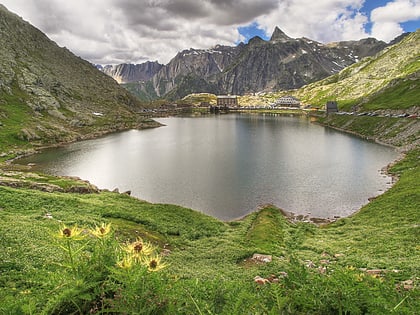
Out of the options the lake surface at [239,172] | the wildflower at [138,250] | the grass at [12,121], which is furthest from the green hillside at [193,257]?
the grass at [12,121]

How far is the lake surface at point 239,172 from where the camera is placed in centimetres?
4903

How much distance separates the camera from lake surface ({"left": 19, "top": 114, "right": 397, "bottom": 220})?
4903cm

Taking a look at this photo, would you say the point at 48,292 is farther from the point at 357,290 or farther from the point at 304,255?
the point at 304,255

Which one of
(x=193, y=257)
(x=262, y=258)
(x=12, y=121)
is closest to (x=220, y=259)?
(x=193, y=257)

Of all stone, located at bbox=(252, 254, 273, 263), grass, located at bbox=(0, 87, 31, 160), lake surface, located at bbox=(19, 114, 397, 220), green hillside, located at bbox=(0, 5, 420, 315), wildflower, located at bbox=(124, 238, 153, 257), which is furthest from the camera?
grass, located at bbox=(0, 87, 31, 160)

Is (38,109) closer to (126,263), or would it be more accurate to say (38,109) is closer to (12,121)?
(12,121)

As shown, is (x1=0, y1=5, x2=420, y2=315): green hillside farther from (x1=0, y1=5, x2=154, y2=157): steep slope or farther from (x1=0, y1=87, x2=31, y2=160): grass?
(x1=0, y1=5, x2=154, y2=157): steep slope

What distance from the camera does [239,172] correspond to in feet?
212

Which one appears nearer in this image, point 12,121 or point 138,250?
point 138,250

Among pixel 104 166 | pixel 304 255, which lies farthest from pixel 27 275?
pixel 104 166

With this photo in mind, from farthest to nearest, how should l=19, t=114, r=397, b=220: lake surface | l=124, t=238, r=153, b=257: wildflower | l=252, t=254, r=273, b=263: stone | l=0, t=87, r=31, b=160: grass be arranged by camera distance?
l=0, t=87, r=31, b=160: grass, l=19, t=114, r=397, b=220: lake surface, l=252, t=254, r=273, b=263: stone, l=124, t=238, r=153, b=257: wildflower

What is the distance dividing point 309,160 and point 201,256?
60.4 m

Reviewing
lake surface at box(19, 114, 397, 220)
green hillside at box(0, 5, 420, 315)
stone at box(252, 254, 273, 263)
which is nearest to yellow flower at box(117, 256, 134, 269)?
green hillside at box(0, 5, 420, 315)

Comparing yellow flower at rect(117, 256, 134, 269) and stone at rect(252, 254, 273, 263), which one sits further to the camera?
stone at rect(252, 254, 273, 263)
